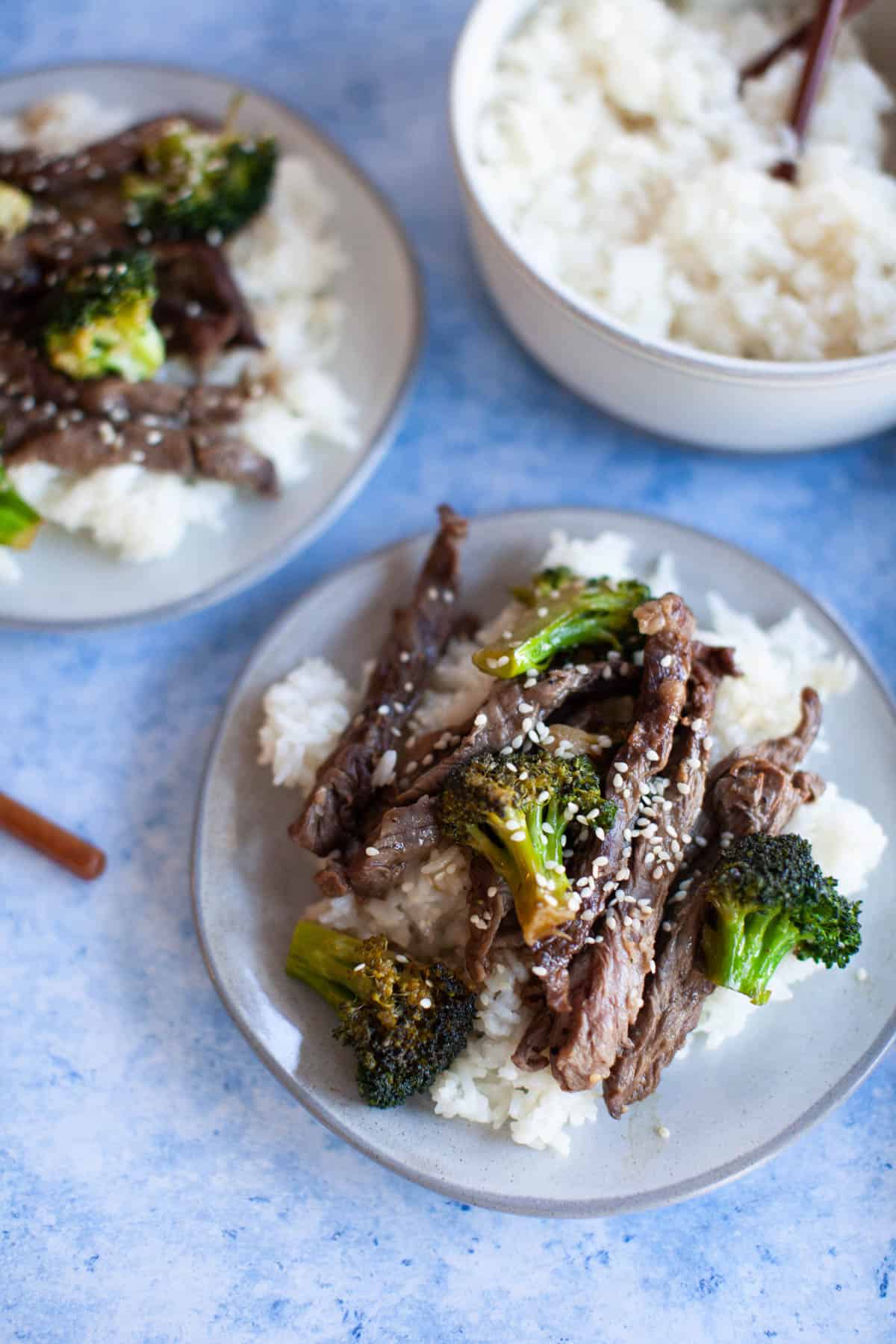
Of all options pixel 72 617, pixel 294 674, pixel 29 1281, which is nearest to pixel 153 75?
pixel 72 617

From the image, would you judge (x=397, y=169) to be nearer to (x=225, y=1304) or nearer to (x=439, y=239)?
(x=439, y=239)

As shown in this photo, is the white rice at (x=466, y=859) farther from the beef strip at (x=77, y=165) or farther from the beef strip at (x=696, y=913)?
the beef strip at (x=77, y=165)

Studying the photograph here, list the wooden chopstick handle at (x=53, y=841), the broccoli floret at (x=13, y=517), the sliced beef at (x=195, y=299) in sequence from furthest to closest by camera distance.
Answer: the sliced beef at (x=195, y=299) < the broccoli floret at (x=13, y=517) < the wooden chopstick handle at (x=53, y=841)

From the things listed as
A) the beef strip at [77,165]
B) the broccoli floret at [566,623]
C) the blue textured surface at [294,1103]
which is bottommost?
the blue textured surface at [294,1103]

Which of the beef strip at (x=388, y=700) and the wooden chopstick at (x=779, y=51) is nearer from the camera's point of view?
the beef strip at (x=388, y=700)

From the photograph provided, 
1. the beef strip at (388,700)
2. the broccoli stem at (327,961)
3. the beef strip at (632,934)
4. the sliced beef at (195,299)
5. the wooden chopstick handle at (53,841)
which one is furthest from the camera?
the sliced beef at (195,299)

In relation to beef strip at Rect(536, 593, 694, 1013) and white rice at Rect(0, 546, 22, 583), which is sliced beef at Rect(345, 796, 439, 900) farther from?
white rice at Rect(0, 546, 22, 583)

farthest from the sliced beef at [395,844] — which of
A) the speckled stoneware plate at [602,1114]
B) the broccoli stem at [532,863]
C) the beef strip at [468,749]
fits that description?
the speckled stoneware plate at [602,1114]
